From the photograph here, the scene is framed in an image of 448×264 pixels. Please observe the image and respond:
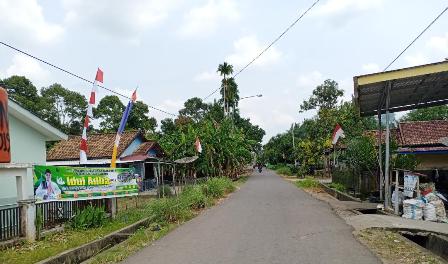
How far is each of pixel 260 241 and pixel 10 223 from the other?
5.86 m

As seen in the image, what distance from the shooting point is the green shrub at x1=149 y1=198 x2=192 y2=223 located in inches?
565

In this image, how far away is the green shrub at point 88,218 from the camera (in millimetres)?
12559

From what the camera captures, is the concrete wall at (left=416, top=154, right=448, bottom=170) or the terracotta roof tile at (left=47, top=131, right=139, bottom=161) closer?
the concrete wall at (left=416, top=154, right=448, bottom=170)

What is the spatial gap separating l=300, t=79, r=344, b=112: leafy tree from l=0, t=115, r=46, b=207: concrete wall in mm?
50136

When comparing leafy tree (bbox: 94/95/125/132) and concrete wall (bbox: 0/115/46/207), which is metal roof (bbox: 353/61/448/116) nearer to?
concrete wall (bbox: 0/115/46/207)

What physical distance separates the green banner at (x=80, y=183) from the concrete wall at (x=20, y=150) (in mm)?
1073

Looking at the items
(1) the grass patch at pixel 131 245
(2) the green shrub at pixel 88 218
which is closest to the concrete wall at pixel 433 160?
(1) the grass patch at pixel 131 245

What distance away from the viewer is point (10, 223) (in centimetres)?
1048

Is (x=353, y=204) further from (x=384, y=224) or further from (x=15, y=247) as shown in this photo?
(x=15, y=247)

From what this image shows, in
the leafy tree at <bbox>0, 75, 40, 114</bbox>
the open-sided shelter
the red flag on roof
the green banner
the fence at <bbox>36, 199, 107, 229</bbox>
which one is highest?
the leafy tree at <bbox>0, 75, 40, 114</bbox>

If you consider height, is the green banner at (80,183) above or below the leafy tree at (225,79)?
below

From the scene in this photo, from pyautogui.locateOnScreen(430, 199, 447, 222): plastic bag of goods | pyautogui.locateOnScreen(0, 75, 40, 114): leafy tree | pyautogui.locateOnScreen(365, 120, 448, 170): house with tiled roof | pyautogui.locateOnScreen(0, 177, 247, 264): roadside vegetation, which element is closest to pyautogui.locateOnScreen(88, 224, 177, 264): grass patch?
pyautogui.locateOnScreen(0, 177, 247, 264): roadside vegetation

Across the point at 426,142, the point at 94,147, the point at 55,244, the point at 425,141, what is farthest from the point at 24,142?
the point at 425,141

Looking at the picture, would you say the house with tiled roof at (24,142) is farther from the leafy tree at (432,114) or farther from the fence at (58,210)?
the leafy tree at (432,114)
